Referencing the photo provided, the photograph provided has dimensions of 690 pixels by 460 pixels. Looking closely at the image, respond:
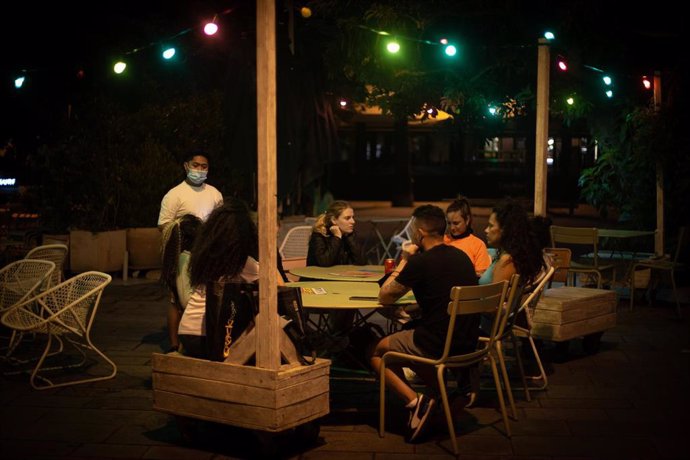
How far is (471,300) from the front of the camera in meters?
5.19

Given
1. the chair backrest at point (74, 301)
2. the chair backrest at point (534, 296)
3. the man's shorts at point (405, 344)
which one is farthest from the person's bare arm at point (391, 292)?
the chair backrest at point (74, 301)

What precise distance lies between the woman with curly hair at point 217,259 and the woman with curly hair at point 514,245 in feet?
5.89

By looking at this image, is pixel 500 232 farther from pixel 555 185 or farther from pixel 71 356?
pixel 555 185

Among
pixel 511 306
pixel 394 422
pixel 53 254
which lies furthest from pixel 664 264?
pixel 53 254

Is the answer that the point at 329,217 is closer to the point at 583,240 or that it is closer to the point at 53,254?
the point at 53,254

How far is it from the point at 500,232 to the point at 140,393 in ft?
8.83

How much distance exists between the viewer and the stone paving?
5.19m

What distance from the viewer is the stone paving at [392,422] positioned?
5.19 m

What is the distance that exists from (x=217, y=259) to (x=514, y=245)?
2109mm

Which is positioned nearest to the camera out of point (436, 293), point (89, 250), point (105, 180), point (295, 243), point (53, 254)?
point (436, 293)

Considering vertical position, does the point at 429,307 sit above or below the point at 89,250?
above

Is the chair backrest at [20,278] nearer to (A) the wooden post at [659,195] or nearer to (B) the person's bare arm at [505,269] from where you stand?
(B) the person's bare arm at [505,269]

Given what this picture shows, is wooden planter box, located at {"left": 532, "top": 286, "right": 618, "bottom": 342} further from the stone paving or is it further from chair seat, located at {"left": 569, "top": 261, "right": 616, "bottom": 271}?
chair seat, located at {"left": 569, "top": 261, "right": 616, "bottom": 271}

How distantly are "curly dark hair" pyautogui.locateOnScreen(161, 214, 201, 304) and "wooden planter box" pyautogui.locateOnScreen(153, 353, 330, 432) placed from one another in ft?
5.73
